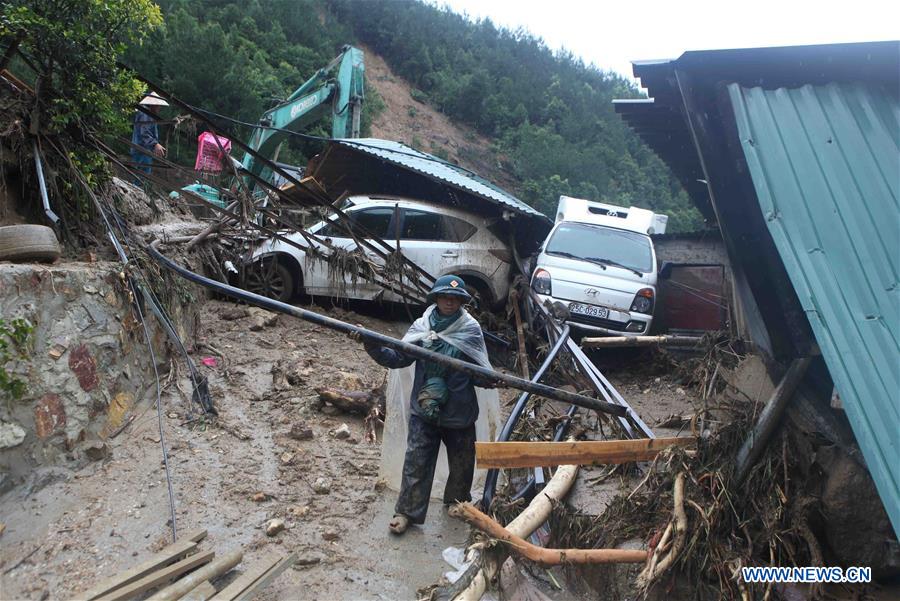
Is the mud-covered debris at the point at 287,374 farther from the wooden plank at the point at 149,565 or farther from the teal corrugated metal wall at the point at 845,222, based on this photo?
the teal corrugated metal wall at the point at 845,222

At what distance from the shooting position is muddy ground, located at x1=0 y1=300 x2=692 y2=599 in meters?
3.60

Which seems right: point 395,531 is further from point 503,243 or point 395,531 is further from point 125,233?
point 503,243

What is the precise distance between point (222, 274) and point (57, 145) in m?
2.61

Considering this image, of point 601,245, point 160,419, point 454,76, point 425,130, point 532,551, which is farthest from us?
point 454,76

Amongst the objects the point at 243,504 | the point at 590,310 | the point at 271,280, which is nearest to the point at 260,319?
the point at 271,280

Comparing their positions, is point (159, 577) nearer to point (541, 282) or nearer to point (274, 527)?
point (274, 527)

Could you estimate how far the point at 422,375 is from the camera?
4.47 m

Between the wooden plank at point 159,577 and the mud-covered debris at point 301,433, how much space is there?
1755mm

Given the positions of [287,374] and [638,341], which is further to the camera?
[287,374]

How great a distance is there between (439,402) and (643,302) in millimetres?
4970

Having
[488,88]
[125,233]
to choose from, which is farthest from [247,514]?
[488,88]

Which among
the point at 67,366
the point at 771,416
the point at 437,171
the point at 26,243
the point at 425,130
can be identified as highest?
the point at 425,130

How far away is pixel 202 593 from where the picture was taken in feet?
10.3

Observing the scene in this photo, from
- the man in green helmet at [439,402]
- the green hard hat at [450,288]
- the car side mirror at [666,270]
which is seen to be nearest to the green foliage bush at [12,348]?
the man in green helmet at [439,402]
